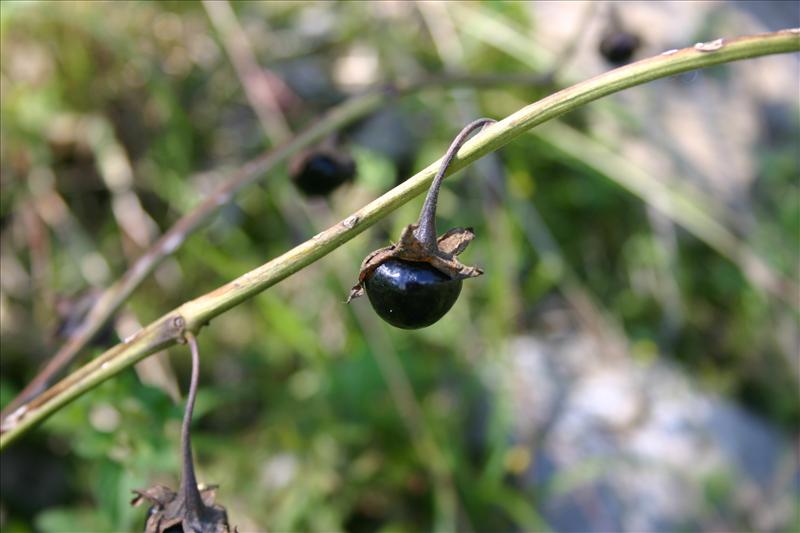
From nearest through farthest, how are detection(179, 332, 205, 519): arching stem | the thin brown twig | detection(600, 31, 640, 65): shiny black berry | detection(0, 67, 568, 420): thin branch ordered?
1. detection(179, 332, 205, 519): arching stem
2. detection(0, 67, 568, 420): thin branch
3. detection(600, 31, 640, 65): shiny black berry
4. the thin brown twig

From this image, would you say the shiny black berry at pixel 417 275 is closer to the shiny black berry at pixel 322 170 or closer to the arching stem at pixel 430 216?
the arching stem at pixel 430 216

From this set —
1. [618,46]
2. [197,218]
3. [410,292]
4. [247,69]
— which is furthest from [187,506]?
[247,69]

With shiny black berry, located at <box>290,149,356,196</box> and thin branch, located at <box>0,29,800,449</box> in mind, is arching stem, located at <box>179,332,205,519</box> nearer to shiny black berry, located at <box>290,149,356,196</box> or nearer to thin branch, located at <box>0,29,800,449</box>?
thin branch, located at <box>0,29,800,449</box>

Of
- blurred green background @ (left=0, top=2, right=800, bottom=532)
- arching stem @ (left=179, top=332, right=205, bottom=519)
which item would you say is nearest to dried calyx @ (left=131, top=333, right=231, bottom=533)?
arching stem @ (left=179, top=332, right=205, bottom=519)

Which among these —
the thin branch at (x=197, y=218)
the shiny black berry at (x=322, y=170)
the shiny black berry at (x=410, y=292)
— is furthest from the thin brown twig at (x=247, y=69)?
the shiny black berry at (x=410, y=292)

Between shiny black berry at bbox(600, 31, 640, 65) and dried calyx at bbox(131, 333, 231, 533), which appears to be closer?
dried calyx at bbox(131, 333, 231, 533)

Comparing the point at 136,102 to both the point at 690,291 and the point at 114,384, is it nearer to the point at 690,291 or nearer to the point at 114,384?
the point at 114,384

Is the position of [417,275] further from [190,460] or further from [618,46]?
[618,46]
